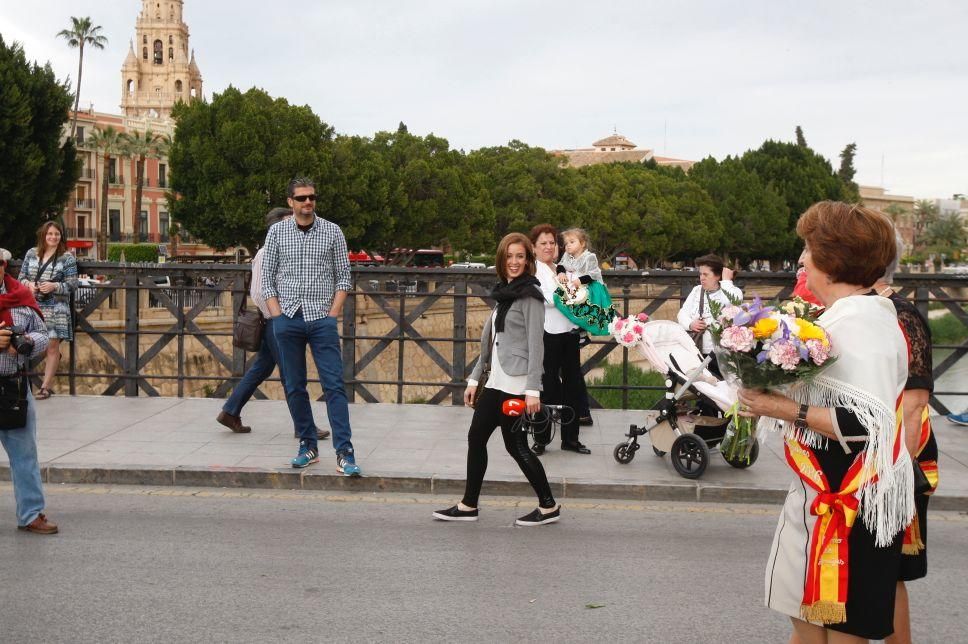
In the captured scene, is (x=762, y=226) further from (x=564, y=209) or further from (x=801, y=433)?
(x=801, y=433)

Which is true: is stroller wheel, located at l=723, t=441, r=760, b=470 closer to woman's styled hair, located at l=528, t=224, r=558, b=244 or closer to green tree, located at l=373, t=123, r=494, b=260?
woman's styled hair, located at l=528, t=224, r=558, b=244

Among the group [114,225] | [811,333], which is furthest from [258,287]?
[114,225]

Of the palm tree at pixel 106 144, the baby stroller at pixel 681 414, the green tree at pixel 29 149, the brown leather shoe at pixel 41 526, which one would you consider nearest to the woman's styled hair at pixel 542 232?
the baby stroller at pixel 681 414

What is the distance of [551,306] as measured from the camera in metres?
8.21

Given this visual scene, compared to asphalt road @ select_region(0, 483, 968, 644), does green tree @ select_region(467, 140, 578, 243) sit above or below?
above

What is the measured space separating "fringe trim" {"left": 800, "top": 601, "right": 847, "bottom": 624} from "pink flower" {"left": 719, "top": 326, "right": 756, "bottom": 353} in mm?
757

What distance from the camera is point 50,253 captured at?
34.6 feet

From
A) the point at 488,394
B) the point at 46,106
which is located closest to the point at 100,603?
the point at 488,394

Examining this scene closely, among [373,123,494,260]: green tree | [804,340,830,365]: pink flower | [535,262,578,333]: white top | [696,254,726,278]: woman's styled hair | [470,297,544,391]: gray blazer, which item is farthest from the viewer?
[373,123,494,260]: green tree

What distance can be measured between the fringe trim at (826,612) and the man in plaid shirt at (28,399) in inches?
175

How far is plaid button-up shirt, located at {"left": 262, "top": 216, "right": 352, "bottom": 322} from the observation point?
7387 mm

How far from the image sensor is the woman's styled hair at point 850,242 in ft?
9.71

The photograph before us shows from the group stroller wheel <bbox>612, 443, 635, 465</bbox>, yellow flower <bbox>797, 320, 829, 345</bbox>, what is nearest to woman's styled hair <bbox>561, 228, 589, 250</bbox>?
stroller wheel <bbox>612, 443, 635, 465</bbox>

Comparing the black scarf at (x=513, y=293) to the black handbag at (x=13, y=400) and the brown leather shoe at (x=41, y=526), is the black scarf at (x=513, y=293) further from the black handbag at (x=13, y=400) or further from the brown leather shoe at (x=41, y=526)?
the brown leather shoe at (x=41, y=526)
